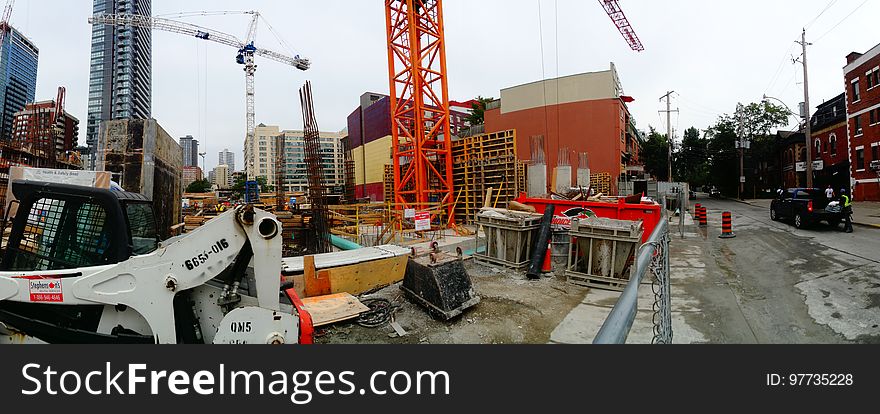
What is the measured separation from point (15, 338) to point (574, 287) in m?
7.44

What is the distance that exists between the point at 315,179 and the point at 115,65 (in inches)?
2857

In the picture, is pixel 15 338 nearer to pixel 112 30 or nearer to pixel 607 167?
pixel 607 167

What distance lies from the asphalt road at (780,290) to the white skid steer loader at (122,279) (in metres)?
4.90

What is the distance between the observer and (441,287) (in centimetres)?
509

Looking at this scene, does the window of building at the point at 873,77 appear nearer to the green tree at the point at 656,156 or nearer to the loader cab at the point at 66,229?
the green tree at the point at 656,156

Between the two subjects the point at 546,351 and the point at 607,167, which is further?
the point at 607,167

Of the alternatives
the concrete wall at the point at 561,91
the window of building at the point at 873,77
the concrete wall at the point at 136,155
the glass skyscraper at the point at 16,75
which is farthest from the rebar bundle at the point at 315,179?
the glass skyscraper at the point at 16,75

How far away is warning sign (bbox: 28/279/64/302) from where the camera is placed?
3156 mm

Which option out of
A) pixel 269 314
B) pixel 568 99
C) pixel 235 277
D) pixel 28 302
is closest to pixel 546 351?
pixel 269 314

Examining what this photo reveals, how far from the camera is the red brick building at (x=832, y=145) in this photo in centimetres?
2856

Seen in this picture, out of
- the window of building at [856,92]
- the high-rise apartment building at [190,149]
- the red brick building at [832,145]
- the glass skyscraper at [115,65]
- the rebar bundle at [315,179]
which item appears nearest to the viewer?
the rebar bundle at [315,179]

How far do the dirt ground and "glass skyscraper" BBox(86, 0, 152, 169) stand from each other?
72492mm

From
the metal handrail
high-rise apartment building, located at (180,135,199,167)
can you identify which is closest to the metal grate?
the metal handrail

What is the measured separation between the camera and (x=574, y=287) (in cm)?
684
